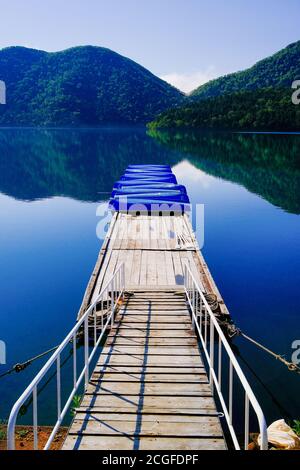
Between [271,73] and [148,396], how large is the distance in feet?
374

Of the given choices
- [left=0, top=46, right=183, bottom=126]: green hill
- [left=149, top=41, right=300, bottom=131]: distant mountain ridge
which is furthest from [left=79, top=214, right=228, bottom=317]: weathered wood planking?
[left=0, top=46, right=183, bottom=126]: green hill

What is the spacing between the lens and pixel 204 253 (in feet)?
44.0

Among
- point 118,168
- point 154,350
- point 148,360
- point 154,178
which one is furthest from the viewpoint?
point 118,168

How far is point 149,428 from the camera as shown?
393cm

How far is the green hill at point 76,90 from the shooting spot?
117625 millimetres

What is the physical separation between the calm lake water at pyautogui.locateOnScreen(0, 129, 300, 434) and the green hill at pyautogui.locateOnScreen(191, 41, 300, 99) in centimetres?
7549

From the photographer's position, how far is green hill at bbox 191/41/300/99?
102 meters

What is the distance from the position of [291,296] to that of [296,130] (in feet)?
215

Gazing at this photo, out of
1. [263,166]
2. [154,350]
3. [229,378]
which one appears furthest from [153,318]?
[263,166]

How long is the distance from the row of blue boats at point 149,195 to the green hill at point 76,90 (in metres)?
98.4

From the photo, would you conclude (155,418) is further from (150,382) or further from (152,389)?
(150,382)

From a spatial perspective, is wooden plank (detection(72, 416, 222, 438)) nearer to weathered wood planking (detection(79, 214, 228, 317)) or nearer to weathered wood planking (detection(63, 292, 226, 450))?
weathered wood planking (detection(63, 292, 226, 450))

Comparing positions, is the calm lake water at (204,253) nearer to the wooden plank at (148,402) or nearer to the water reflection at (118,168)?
the water reflection at (118,168)
